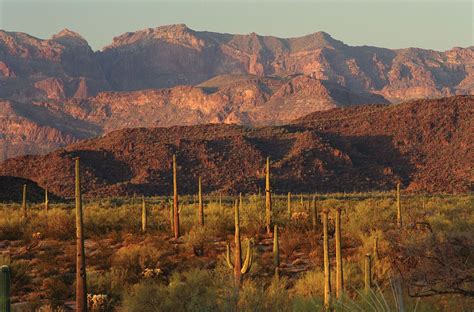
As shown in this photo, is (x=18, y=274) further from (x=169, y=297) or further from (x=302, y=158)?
(x=302, y=158)

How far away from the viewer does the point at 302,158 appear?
297ft

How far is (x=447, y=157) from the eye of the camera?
91312 mm

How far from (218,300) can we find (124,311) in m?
2.49

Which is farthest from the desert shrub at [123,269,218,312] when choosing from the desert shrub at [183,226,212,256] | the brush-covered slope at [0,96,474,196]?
the brush-covered slope at [0,96,474,196]

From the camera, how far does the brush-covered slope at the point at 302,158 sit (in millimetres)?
85938

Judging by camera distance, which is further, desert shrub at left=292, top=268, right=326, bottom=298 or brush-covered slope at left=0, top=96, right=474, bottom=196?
brush-covered slope at left=0, top=96, right=474, bottom=196

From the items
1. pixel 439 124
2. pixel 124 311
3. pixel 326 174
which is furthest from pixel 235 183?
pixel 124 311

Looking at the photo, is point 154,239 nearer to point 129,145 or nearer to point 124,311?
point 124,311

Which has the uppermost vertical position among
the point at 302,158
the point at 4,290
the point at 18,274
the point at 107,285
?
the point at 302,158

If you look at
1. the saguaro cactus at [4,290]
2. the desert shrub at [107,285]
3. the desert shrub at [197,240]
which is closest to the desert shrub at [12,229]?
the desert shrub at [197,240]

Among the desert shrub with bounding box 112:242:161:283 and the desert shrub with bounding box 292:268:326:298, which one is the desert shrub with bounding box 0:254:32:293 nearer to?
the desert shrub with bounding box 112:242:161:283

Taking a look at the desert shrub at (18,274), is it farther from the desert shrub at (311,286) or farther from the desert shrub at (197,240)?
the desert shrub at (311,286)

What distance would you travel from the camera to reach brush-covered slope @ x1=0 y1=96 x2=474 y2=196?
85.9 meters

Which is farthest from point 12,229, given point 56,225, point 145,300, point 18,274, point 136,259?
point 145,300
